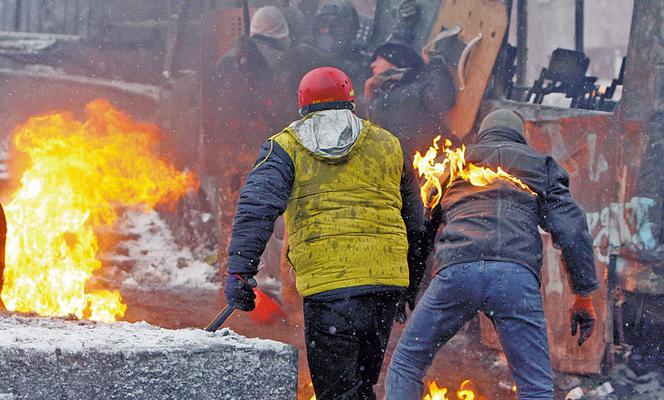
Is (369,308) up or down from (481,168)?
down

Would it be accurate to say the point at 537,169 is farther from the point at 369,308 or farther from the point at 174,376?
the point at 174,376

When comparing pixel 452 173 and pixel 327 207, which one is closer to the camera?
pixel 327 207

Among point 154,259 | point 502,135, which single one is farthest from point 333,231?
point 154,259

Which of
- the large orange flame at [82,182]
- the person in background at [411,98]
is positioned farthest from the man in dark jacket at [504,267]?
the person in background at [411,98]

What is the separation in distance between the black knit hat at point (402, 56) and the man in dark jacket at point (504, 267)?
4782mm

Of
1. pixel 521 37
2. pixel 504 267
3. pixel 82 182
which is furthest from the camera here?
pixel 82 182

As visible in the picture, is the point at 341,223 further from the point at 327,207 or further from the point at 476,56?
the point at 476,56

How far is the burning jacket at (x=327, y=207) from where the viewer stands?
361 centimetres

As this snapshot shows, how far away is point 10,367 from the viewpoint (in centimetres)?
302

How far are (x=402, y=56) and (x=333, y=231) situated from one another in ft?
18.7

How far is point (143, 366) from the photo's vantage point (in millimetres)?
3135

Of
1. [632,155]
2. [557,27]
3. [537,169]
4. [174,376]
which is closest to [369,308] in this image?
[174,376]

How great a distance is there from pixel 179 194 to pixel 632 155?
274 inches

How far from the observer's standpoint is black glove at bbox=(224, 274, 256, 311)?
3562 mm
